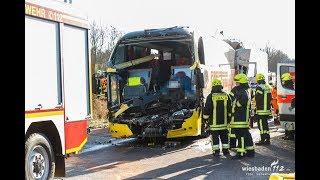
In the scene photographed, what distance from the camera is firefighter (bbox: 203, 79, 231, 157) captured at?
7.89 metres

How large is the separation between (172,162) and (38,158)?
9.74 feet

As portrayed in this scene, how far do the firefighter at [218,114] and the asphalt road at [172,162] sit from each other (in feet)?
1.21

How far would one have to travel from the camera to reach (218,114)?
7.90 m

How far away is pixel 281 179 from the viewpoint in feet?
13.0

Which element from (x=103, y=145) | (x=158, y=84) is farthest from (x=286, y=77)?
(x=103, y=145)

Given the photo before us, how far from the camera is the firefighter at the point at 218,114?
25.9 feet

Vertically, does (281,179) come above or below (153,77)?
below

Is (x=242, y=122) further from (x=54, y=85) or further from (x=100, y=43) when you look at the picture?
(x=100, y=43)

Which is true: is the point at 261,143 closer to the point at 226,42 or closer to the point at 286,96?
the point at 286,96

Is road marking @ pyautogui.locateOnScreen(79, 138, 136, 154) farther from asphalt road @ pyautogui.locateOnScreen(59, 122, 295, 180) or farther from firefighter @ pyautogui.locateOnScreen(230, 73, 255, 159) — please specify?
firefighter @ pyautogui.locateOnScreen(230, 73, 255, 159)

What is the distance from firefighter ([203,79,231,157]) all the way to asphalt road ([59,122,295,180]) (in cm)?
37
